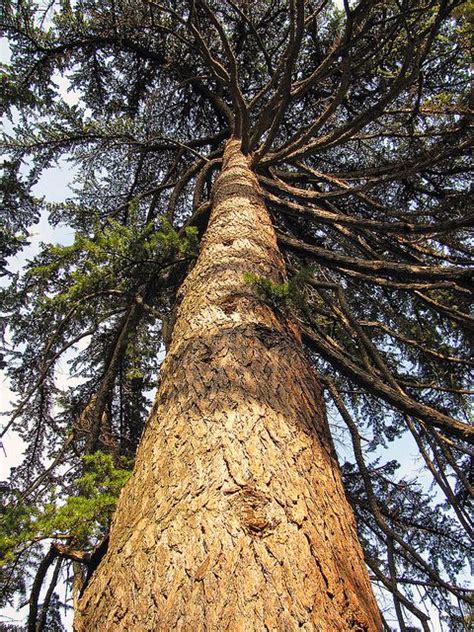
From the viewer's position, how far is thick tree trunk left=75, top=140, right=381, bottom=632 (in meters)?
1.14

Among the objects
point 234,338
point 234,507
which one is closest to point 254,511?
point 234,507

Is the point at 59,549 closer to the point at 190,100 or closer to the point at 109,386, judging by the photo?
the point at 109,386

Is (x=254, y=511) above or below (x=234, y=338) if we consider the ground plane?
below

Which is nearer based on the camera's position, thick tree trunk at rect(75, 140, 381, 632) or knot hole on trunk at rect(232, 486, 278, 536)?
thick tree trunk at rect(75, 140, 381, 632)

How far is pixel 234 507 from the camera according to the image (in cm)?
137

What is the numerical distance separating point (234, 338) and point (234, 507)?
96cm

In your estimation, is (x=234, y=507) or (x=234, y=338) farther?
(x=234, y=338)

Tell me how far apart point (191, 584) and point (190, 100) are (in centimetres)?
825

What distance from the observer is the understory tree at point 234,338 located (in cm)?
135

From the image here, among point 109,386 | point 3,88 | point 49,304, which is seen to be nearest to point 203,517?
point 109,386

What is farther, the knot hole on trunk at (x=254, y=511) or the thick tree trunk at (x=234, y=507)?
the knot hole on trunk at (x=254, y=511)

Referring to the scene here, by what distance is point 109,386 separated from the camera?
3811 millimetres

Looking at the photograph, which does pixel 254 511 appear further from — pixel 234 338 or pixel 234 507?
pixel 234 338

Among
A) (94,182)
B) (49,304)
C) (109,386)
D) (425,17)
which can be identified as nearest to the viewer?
(109,386)
